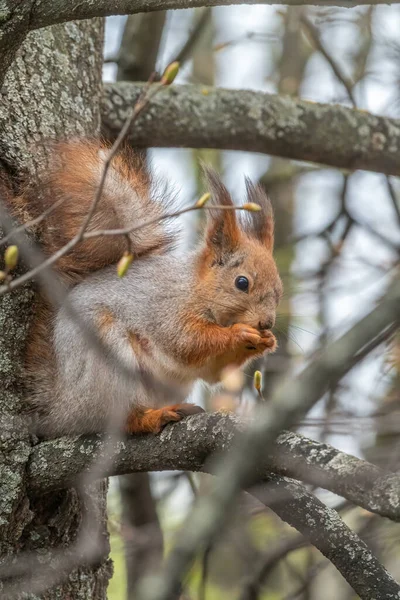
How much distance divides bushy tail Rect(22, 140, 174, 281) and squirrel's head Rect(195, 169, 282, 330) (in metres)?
0.16

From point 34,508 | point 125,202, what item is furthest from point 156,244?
point 34,508

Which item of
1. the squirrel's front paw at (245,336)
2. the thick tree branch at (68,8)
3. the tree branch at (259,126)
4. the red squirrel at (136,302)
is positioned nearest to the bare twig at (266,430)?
the thick tree branch at (68,8)

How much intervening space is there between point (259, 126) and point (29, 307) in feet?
3.93

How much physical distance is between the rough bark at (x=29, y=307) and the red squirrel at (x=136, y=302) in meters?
0.07

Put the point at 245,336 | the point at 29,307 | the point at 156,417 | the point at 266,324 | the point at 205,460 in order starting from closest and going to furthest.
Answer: the point at 205,460 → the point at 156,417 → the point at 29,307 → the point at 245,336 → the point at 266,324

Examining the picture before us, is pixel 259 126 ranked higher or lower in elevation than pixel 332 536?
higher

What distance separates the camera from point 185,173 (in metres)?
4.96

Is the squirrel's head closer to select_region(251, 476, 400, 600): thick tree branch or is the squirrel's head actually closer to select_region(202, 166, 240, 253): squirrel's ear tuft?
select_region(202, 166, 240, 253): squirrel's ear tuft

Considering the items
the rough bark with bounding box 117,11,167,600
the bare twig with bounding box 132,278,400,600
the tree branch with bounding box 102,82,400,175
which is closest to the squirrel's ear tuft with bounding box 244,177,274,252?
the tree branch with bounding box 102,82,400,175

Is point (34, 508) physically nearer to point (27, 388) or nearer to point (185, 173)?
point (27, 388)

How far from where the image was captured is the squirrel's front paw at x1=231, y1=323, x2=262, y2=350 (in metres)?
2.38

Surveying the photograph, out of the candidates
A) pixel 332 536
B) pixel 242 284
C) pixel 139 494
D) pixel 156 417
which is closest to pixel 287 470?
pixel 332 536

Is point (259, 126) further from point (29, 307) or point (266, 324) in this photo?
point (29, 307)

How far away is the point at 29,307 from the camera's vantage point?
2.20m
